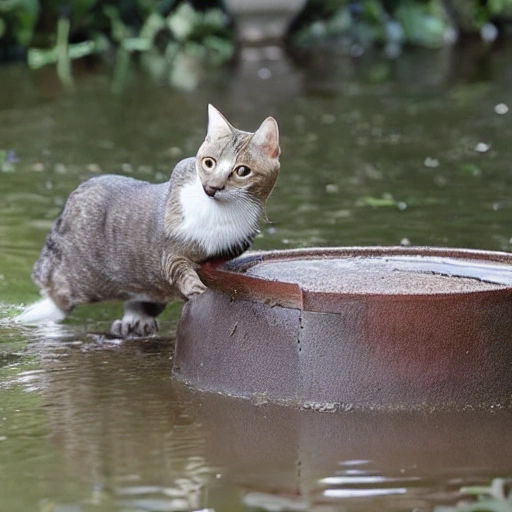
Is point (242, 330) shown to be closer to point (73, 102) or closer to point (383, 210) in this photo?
point (383, 210)

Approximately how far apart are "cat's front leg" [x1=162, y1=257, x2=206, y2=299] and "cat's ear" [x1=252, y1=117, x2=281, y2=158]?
0.45 meters

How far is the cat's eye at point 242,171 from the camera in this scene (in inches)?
155

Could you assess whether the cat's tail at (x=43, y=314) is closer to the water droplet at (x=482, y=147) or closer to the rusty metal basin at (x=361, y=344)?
the rusty metal basin at (x=361, y=344)

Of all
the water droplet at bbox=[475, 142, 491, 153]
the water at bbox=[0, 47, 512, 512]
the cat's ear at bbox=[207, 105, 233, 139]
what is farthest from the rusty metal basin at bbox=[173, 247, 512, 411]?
the water droplet at bbox=[475, 142, 491, 153]

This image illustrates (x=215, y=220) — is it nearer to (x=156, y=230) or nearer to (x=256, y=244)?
(x=156, y=230)

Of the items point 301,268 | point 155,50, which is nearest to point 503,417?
point 301,268

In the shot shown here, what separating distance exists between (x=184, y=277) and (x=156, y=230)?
312 mm

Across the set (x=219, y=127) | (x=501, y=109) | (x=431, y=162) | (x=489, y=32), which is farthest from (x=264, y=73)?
(x=219, y=127)

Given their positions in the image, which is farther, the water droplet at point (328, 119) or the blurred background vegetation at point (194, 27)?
the blurred background vegetation at point (194, 27)

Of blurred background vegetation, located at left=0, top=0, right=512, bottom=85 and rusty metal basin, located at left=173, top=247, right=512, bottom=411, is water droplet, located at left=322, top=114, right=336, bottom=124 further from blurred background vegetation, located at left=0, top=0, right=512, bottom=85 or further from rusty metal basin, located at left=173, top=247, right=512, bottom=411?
rusty metal basin, located at left=173, top=247, right=512, bottom=411

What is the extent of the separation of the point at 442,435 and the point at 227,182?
102 cm

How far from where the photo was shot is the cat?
13.1 ft

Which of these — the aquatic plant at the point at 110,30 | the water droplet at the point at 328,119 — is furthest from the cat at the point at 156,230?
the aquatic plant at the point at 110,30

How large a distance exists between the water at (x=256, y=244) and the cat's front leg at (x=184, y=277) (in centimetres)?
30
